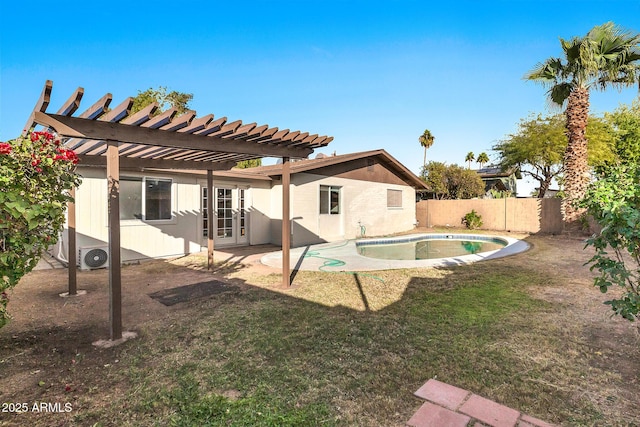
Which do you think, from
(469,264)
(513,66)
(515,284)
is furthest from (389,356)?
(513,66)

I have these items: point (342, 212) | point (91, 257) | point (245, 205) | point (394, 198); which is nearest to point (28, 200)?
point (91, 257)

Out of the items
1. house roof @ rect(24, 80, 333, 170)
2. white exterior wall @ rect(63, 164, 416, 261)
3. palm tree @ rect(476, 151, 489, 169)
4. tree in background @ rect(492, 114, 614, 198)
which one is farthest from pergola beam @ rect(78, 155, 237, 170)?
palm tree @ rect(476, 151, 489, 169)

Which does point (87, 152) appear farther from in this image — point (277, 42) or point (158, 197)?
point (277, 42)

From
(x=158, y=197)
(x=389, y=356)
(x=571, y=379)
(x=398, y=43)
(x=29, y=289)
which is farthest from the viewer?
(x=398, y=43)

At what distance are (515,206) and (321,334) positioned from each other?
17110 mm

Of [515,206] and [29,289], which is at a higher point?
[515,206]

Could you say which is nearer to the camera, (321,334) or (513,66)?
(321,334)

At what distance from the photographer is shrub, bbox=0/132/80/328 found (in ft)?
7.87

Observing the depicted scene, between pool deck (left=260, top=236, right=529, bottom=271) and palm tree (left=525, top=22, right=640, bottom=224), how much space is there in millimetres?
5107

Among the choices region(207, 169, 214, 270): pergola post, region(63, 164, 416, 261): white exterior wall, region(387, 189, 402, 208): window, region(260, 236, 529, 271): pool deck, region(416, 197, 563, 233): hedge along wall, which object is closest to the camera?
Result: region(207, 169, 214, 270): pergola post

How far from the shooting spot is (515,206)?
57.4ft

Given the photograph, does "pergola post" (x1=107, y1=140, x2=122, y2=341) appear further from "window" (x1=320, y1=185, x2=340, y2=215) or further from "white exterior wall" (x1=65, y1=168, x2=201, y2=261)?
"window" (x1=320, y1=185, x2=340, y2=215)

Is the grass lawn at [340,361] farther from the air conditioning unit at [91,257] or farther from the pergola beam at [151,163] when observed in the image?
the air conditioning unit at [91,257]

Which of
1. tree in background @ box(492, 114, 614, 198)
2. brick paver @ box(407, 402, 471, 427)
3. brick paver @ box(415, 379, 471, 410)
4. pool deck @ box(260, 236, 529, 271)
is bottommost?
brick paver @ box(407, 402, 471, 427)
